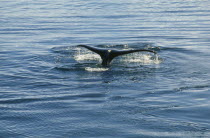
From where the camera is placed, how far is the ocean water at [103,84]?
927 centimetres

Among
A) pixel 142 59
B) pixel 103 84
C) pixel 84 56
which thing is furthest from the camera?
pixel 84 56

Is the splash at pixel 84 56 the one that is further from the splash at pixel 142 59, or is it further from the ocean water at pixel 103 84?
the splash at pixel 142 59

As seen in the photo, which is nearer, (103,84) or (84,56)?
(103,84)

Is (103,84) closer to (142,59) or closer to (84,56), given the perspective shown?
(142,59)

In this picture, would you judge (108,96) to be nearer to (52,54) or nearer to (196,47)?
(52,54)

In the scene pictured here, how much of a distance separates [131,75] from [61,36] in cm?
1021

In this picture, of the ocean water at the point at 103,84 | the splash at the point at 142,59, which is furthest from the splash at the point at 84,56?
the splash at the point at 142,59

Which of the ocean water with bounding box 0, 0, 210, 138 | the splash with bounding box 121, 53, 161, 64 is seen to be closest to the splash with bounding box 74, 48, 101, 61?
the ocean water with bounding box 0, 0, 210, 138

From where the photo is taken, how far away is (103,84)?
1255 cm

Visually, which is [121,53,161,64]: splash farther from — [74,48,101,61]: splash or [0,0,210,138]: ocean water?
[74,48,101,61]: splash

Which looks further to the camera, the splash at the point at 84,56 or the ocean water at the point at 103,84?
the splash at the point at 84,56

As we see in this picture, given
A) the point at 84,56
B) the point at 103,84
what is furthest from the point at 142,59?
the point at 103,84

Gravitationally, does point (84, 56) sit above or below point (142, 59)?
above

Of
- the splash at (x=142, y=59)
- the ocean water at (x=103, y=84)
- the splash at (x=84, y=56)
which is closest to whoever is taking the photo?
the ocean water at (x=103, y=84)
